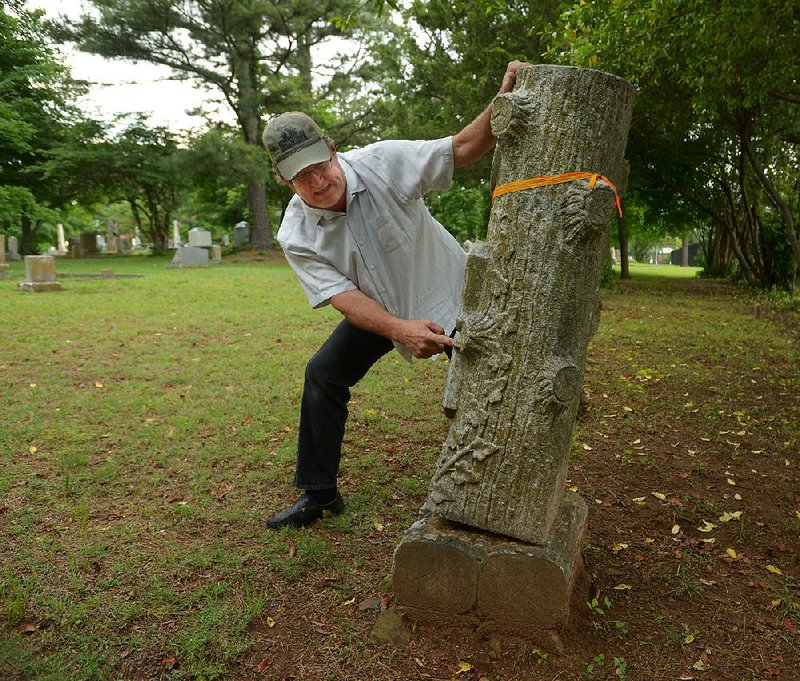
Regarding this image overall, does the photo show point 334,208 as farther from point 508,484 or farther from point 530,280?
point 508,484

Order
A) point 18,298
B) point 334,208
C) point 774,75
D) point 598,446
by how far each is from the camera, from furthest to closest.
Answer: point 18,298 < point 774,75 < point 598,446 < point 334,208

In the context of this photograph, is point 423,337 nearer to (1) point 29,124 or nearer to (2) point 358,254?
(2) point 358,254

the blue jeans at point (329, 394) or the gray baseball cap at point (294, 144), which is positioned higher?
the gray baseball cap at point (294, 144)

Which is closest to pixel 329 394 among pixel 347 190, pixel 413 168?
pixel 347 190

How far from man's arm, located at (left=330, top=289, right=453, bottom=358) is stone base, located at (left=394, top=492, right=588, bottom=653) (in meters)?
0.70

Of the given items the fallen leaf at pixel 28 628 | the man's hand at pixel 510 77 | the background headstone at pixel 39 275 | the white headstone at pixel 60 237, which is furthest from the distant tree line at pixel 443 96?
the white headstone at pixel 60 237

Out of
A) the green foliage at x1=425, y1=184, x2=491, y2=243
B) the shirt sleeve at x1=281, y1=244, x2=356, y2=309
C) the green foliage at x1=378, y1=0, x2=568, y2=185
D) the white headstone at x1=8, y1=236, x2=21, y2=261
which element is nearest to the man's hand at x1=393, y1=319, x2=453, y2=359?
the shirt sleeve at x1=281, y1=244, x2=356, y2=309

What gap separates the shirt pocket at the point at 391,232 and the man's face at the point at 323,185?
0.19m

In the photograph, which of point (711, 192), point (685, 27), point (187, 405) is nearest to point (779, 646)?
point (187, 405)

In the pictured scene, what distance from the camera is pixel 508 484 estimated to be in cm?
231

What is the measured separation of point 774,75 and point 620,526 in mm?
5812

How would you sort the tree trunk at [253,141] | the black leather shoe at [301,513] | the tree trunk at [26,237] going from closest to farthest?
the black leather shoe at [301,513], the tree trunk at [253,141], the tree trunk at [26,237]

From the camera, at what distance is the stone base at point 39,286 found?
41.7ft

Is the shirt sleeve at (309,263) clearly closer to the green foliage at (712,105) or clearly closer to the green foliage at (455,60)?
the green foliage at (712,105)
